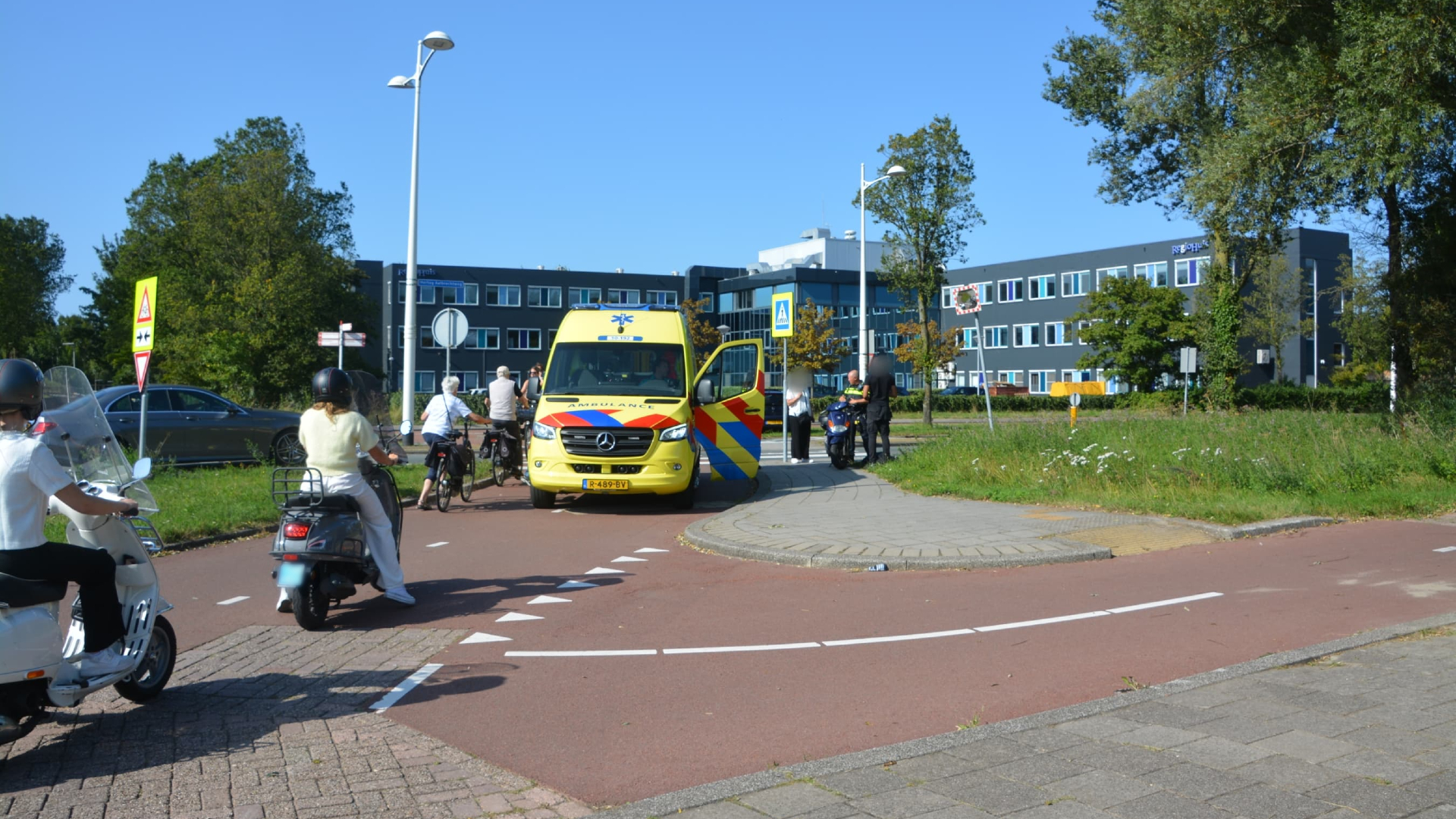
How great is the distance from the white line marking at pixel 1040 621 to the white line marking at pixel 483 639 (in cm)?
308

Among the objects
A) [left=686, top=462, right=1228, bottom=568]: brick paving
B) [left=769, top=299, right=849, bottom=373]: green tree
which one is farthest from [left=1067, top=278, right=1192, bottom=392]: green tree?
[left=686, top=462, right=1228, bottom=568]: brick paving

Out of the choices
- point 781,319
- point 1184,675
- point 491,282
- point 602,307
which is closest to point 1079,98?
point 781,319

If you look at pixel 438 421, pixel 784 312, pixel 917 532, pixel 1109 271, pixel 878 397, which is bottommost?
pixel 917 532

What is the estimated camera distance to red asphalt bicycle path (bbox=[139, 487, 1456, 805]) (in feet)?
16.5

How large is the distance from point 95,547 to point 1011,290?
8233 cm

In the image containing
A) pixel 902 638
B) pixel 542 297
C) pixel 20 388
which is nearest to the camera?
pixel 20 388

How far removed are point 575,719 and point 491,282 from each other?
79.1 meters

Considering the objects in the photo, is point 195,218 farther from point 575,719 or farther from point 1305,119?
point 575,719

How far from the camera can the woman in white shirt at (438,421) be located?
14.2m

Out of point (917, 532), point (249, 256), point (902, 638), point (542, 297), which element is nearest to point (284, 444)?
point (917, 532)

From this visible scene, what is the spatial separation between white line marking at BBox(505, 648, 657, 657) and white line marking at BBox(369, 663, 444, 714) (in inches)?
19.1

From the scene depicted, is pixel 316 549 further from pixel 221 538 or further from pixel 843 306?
pixel 843 306

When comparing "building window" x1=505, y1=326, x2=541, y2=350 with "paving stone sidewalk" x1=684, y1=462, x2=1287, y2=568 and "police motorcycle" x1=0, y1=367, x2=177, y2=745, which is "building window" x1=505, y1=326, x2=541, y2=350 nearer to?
"paving stone sidewalk" x1=684, y1=462, x2=1287, y2=568

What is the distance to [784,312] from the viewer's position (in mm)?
21250
